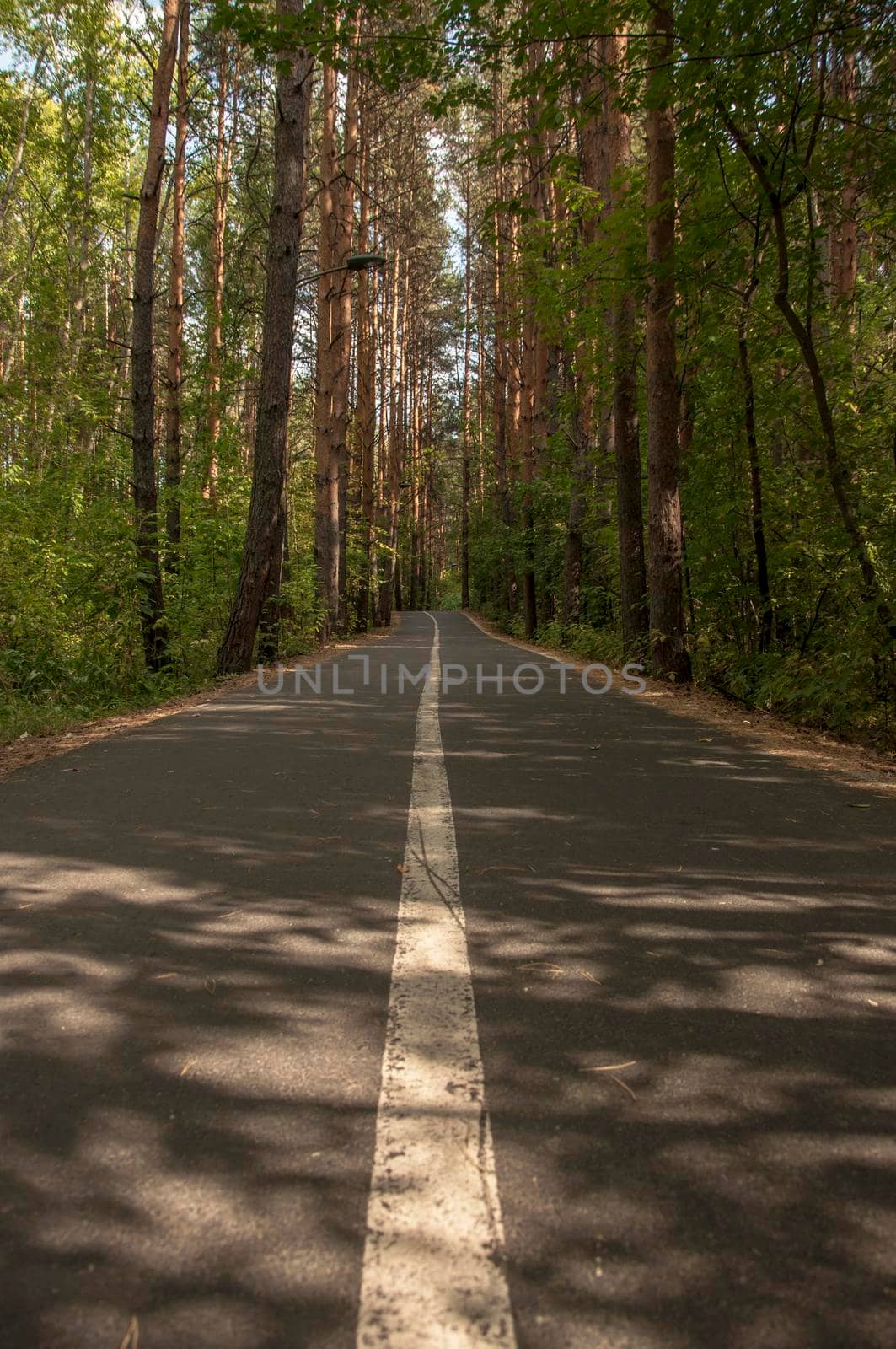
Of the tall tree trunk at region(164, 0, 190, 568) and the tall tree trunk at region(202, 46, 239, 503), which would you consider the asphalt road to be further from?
the tall tree trunk at region(202, 46, 239, 503)

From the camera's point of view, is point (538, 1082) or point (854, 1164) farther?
point (538, 1082)

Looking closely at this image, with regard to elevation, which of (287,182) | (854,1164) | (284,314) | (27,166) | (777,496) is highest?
(27,166)

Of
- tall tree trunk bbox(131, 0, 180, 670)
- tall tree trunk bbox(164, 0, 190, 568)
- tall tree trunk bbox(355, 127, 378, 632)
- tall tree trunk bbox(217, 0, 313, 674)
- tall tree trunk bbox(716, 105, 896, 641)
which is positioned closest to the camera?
tall tree trunk bbox(716, 105, 896, 641)

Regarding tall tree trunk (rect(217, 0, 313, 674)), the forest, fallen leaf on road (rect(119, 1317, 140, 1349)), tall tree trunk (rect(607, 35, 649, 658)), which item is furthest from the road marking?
tall tree trunk (rect(607, 35, 649, 658))

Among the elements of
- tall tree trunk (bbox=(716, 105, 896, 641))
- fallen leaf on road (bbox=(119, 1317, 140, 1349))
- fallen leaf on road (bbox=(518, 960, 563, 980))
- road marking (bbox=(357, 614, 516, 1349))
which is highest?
tall tree trunk (bbox=(716, 105, 896, 641))

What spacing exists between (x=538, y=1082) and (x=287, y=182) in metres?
13.8

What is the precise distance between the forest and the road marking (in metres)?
6.46

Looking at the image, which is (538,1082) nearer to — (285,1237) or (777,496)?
(285,1237)

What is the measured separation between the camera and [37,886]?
3303 mm

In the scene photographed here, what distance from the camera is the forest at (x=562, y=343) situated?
7.99m

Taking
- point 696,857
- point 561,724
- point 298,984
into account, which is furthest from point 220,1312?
point 561,724

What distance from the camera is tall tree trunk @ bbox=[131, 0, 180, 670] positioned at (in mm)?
13680

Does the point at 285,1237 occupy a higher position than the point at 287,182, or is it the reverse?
the point at 287,182

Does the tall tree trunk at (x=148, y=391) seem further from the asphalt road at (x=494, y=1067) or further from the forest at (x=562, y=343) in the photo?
the asphalt road at (x=494, y=1067)
